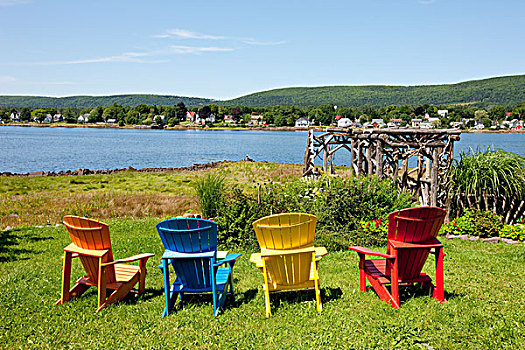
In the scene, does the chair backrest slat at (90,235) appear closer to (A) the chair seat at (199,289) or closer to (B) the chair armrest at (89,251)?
(B) the chair armrest at (89,251)

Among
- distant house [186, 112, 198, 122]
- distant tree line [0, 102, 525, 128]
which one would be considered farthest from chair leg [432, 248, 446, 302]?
distant house [186, 112, 198, 122]

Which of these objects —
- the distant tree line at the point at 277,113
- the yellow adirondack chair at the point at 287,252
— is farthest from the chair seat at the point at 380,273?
the distant tree line at the point at 277,113

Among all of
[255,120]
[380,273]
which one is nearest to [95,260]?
[380,273]

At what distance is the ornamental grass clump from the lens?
10.0m

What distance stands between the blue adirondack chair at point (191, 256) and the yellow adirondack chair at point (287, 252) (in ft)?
1.84

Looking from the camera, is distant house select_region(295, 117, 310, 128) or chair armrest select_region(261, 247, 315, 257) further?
distant house select_region(295, 117, 310, 128)

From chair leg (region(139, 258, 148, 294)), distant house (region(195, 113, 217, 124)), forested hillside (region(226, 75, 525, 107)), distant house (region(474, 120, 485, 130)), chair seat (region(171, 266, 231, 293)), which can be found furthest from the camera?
distant house (region(195, 113, 217, 124))

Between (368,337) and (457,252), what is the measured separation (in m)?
4.49

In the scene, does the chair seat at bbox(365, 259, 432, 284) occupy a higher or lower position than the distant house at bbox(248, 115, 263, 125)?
higher

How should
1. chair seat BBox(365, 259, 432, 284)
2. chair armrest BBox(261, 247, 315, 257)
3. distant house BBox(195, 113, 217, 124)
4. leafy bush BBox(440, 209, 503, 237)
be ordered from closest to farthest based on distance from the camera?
chair armrest BBox(261, 247, 315, 257) < chair seat BBox(365, 259, 432, 284) < leafy bush BBox(440, 209, 503, 237) < distant house BBox(195, 113, 217, 124)

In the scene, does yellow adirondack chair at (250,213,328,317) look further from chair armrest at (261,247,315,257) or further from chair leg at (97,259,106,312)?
chair leg at (97,259,106,312)

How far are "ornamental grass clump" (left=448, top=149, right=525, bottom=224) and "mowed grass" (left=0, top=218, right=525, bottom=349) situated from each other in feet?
12.1

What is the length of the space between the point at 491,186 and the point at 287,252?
7.39 meters

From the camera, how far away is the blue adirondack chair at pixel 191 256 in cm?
492
